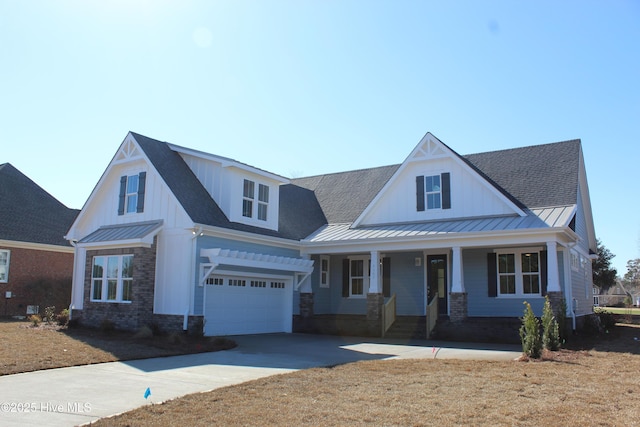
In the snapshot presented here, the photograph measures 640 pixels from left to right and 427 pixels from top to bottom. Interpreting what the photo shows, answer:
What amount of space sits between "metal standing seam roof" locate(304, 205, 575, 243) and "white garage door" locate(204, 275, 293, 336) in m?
2.42

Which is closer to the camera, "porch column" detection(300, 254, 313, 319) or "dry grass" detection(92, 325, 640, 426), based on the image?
"dry grass" detection(92, 325, 640, 426)

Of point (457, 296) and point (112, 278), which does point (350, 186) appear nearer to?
point (457, 296)

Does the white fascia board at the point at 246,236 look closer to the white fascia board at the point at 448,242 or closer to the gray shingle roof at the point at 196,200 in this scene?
the gray shingle roof at the point at 196,200

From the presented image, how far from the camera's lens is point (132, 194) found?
1912cm

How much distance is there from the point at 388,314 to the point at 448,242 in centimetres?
329

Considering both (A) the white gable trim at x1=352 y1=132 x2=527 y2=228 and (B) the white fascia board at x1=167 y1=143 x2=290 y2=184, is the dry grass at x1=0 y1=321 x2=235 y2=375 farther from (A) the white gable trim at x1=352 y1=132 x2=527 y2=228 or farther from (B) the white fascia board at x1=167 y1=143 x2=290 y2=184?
(A) the white gable trim at x1=352 y1=132 x2=527 y2=228

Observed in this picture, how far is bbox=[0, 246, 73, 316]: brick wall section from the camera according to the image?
24500mm

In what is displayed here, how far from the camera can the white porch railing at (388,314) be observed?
19.0 meters

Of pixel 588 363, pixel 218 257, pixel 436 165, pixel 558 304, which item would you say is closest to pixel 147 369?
pixel 218 257

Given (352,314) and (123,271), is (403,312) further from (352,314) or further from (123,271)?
(123,271)

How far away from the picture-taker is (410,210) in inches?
821

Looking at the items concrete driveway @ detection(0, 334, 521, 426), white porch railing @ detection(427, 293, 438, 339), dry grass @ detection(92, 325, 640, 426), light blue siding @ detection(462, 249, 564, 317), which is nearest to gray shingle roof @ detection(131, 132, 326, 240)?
concrete driveway @ detection(0, 334, 521, 426)

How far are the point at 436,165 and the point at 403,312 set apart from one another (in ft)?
18.6

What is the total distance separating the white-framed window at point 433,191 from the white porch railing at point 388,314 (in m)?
3.64
